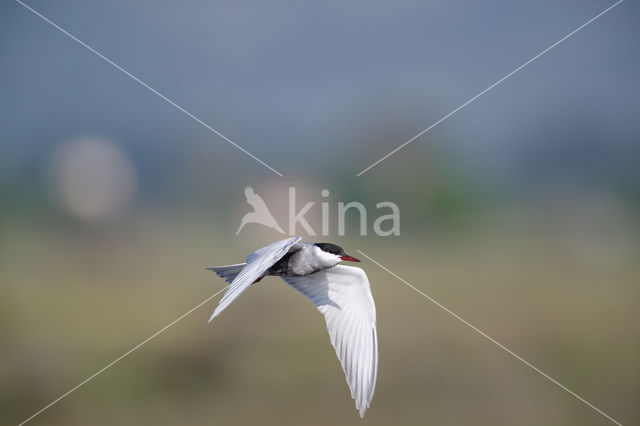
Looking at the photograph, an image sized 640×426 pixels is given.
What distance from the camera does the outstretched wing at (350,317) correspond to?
183 centimetres

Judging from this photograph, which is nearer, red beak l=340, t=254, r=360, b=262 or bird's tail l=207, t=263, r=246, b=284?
red beak l=340, t=254, r=360, b=262

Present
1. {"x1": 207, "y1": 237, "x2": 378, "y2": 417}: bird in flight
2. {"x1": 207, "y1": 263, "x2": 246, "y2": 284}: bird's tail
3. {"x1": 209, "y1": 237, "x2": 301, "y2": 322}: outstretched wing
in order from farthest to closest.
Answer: {"x1": 207, "y1": 263, "x2": 246, "y2": 284}: bird's tail < {"x1": 207, "y1": 237, "x2": 378, "y2": 417}: bird in flight < {"x1": 209, "y1": 237, "x2": 301, "y2": 322}: outstretched wing

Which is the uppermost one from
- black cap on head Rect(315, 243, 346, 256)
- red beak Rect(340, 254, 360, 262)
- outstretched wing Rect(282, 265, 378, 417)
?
black cap on head Rect(315, 243, 346, 256)

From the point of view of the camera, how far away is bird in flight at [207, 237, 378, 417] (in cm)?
182

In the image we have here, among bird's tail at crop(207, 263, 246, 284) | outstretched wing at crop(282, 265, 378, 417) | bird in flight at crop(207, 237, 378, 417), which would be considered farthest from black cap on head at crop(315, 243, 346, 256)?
bird's tail at crop(207, 263, 246, 284)

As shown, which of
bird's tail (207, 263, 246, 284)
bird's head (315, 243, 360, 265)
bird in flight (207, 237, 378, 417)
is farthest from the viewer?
bird's tail (207, 263, 246, 284)

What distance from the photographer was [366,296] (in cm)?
206

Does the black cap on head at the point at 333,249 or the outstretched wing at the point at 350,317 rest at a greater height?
the black cap on head at the point at 333,249

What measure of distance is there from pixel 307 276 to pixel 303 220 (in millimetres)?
467

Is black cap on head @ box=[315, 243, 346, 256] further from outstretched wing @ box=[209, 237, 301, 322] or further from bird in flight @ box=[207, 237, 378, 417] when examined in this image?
outstretched wing @ box=[209, 237, 301, 322]

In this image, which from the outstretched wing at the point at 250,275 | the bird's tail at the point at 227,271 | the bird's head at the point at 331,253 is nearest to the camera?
the outstretched wing at the point at 250,275

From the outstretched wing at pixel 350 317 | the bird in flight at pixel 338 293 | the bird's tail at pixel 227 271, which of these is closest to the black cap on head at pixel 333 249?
the bird in flight at pixel 338 293

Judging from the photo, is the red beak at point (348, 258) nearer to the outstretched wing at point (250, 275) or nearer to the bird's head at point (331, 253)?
the bird's head at point (331, 253)

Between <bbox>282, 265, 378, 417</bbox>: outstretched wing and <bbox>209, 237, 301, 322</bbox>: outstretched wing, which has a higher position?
<bbox>209, 237, 301, 322</bbox>: outstretched wing
